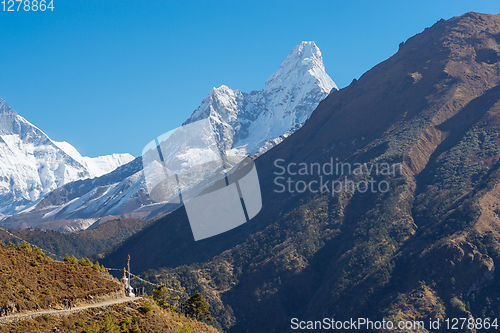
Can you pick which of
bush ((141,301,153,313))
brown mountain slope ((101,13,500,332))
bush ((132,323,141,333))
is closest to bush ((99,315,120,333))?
bush ((132,323,141,333))

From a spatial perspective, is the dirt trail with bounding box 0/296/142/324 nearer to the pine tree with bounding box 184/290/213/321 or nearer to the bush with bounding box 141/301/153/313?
the bush with bounding box 141/301/153/313

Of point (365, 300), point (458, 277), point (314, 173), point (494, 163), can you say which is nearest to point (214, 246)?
point (314, 173)

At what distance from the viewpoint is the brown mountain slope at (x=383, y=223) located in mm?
85500

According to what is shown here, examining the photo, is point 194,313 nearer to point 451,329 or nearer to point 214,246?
point 451,329

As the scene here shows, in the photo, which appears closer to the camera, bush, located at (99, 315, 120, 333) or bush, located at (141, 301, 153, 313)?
bush, located at (99, 315, 120, 333)

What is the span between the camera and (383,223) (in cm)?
10400

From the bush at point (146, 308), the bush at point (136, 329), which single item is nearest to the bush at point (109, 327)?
the bush at point (136, 329)

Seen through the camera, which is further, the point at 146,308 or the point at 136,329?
the point at 146,308

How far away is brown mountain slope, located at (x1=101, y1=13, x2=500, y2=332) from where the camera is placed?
3366 inches

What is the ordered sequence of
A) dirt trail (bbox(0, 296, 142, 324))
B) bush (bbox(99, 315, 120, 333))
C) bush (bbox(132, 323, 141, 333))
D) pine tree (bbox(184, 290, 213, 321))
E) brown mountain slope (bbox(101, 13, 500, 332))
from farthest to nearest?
1. brown mountain slope (bbox(101, 13, 500, 332))
2. pine tree (bbox(184, 290, 213, 321))
3. bush (bbox(132, 323, 141, 333))
4. bush (bbox(99, 315, 120, 333))
5. dirt trail (bbox(0, 296, 142, 324))

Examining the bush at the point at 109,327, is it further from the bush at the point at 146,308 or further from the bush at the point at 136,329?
the bush at the point at 146,308

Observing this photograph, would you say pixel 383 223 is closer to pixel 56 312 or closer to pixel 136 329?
pixel 136 329

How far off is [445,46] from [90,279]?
16718 cm

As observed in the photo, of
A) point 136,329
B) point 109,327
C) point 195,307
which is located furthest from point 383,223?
point 109,327
